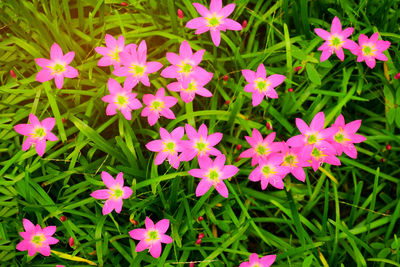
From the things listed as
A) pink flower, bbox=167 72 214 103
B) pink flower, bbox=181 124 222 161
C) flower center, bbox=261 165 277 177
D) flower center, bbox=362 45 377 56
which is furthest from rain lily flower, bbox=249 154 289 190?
flower center, bbox=362 45 377 56

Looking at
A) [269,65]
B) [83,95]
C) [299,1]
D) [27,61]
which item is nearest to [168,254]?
[83,95]

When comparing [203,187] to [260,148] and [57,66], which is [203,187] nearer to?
[260,148]

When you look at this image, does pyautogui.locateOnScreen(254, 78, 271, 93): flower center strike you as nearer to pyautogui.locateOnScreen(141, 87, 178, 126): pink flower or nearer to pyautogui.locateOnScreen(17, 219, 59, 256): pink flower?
pyautogui.locateOnScreen(141, 87, 178, 126): pink flower

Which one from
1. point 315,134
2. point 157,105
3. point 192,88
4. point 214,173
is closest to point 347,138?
point 315,134

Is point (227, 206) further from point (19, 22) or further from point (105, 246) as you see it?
point (19, 22)

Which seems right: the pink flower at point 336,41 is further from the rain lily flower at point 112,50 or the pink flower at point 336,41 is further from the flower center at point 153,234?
the flower center at point 153,234

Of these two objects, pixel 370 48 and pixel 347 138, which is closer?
pixel 347 138
